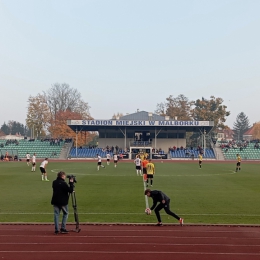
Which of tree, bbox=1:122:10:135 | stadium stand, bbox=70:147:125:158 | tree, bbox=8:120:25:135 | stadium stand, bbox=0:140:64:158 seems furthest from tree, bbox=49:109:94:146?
tree, bbox=8:120:25:135

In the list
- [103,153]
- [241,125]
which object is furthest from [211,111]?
[241,125]

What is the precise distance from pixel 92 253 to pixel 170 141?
67508 millimetres

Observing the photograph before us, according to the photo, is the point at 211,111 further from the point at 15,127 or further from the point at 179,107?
the point at 15,127

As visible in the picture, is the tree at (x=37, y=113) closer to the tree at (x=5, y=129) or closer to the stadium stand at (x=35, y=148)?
the stadium stand at (x=35, y=148)

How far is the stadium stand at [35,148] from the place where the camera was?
230 ft

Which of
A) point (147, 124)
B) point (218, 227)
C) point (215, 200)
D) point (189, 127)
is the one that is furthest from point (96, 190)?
point (189, 127)

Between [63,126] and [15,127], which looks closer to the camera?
[63,126]

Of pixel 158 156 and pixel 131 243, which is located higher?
pixel 158 156

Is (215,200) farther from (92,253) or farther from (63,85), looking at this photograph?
(63,85)

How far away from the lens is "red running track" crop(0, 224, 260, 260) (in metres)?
9.22

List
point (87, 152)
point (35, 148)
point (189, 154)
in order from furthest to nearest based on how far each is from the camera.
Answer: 1. point (35, 148)
2. point (87, 152)
3. point (189, 154)

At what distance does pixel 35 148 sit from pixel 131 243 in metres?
64.3

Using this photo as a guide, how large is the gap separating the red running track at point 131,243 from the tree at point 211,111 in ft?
287

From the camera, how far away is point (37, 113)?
86375 mm
